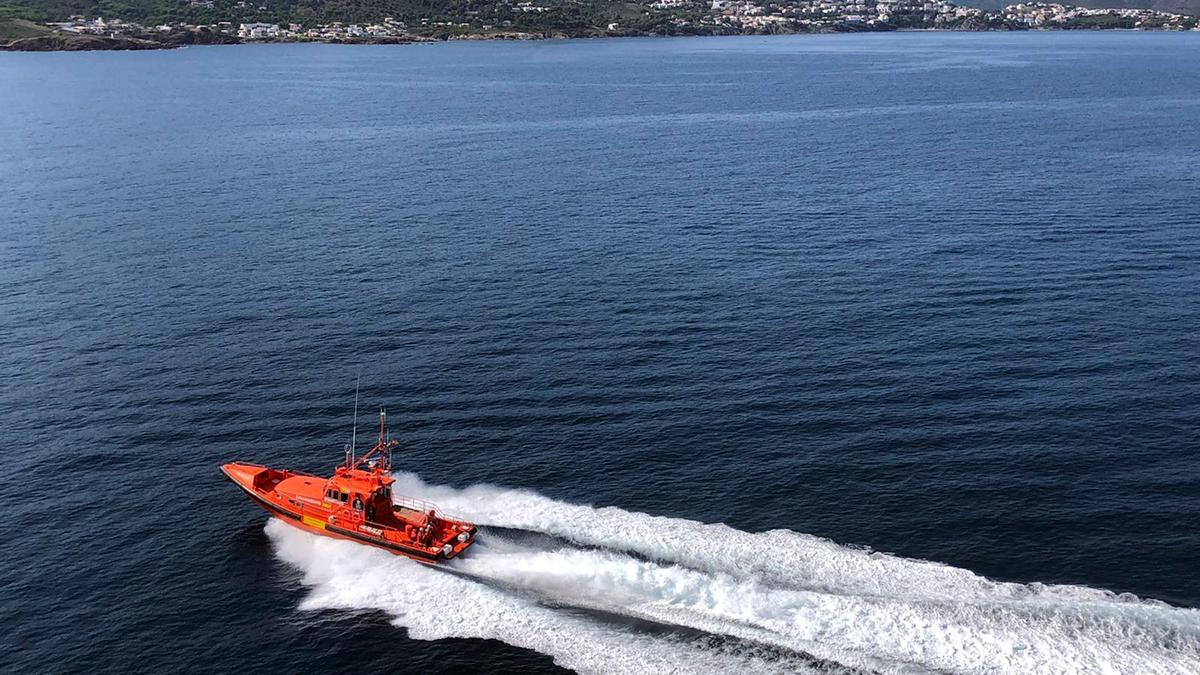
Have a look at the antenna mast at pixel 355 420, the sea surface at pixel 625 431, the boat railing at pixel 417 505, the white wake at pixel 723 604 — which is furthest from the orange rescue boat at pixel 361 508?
the antenna mast at pixel 355 420

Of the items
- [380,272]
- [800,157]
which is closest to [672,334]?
[380,272]

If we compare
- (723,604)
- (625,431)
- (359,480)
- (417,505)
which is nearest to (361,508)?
(359,480)

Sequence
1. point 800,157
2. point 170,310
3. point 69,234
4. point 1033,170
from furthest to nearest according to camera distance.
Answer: point 800,157 < point 1033,170 < point 69,234 < point 170,310

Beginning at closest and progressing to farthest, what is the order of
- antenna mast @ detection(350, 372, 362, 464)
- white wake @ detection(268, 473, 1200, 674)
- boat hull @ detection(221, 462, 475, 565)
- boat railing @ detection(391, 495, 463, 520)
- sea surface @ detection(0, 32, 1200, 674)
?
white wake @ detection(268, 473, 1200, 674) < sea surface @ detection(0, 32, 1200, 674) < boat hull @ detection(221, 462, 475, 565) < boat railing @ detection(391, 495, 463, 520) < antenna mast @ detection(350, 372, 362, 464)

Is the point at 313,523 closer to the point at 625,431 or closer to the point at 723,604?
the point at 625,431

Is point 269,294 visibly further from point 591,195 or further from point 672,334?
point 591,195

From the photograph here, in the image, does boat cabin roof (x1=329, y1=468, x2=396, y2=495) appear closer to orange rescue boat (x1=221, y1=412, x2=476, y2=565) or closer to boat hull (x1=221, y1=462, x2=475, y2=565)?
orange rescue boat (x1=221, y1=412, x2=476, y2=565)

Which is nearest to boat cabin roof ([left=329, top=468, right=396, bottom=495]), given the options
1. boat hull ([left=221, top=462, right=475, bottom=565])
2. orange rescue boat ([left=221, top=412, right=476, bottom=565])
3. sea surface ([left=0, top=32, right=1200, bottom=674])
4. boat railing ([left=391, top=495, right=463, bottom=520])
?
orange rescue boat ([left=221, top=412, right=476, bottom=565])
